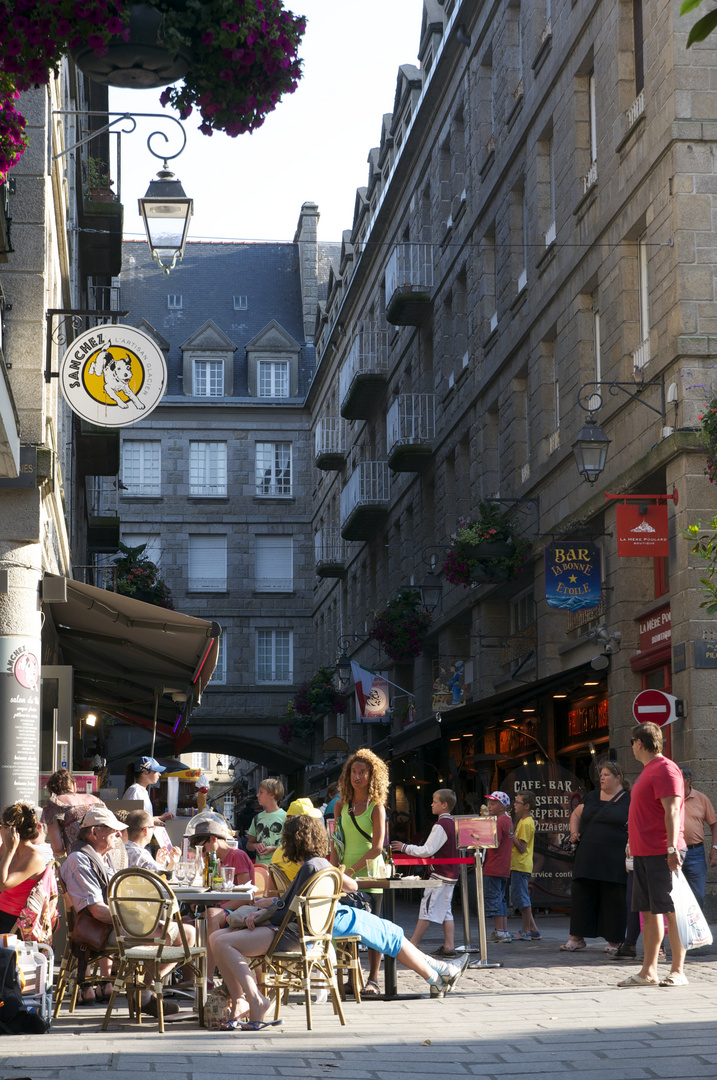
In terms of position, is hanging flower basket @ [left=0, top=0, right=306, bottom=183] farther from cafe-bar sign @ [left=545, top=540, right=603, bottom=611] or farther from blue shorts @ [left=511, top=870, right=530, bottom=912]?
cafe-bar sign @ [left=545, top=540, right=603, bottom=611]

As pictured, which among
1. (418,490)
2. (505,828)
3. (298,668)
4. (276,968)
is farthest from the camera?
(298,668)

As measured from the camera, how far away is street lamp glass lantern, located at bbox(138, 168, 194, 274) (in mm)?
12906

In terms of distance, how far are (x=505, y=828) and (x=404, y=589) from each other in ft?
52.4

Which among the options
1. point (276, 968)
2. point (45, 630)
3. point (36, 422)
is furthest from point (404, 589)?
point (276, 968)

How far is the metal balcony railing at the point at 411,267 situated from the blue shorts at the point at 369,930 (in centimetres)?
2372

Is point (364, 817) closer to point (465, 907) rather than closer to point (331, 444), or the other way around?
point (465, 907)

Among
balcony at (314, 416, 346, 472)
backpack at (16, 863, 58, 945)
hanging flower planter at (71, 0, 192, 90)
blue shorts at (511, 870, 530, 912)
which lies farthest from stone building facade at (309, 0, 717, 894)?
hanging flower planter at (71, 0, 192, 90)

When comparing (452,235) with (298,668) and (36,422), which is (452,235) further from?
(298,668)

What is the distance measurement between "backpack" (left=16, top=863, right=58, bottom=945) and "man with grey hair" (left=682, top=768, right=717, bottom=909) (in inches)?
235

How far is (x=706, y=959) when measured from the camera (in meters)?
11.9

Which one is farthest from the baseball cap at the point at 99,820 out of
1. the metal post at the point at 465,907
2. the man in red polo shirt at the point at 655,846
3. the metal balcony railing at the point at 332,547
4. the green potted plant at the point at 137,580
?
the metal balcony railing at the point at 332,547

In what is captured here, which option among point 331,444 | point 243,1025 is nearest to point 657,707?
point 243,1025

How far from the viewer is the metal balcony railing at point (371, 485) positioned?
36531 millimetres

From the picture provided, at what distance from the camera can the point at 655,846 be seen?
32.8 ft
